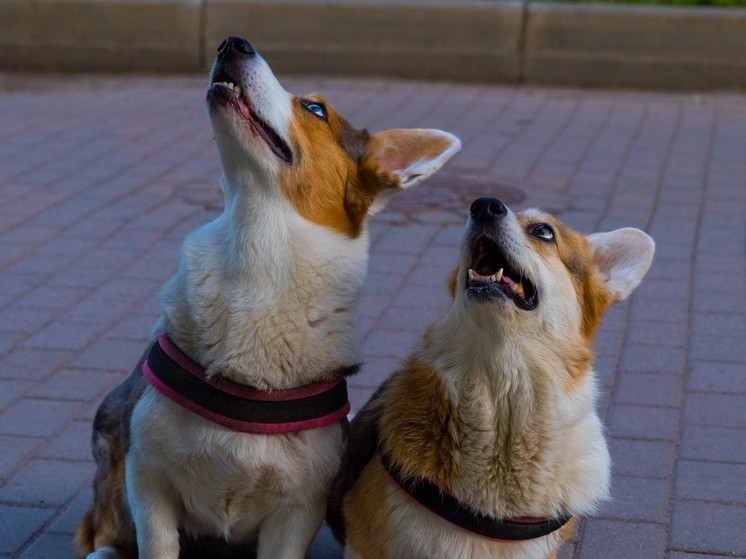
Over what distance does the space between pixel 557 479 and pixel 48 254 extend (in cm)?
458

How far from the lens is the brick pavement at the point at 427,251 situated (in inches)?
183

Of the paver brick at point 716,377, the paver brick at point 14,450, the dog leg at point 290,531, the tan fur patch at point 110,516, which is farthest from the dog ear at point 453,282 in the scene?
the paver brick at point 716,377

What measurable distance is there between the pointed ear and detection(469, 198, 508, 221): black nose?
1.88 ft

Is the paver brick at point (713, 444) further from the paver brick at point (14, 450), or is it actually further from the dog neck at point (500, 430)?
the paver brick at point (14, 450)

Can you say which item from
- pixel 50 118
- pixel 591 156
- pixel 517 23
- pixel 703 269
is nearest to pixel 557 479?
pixel 703 269

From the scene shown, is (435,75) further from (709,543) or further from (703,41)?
(709,543)

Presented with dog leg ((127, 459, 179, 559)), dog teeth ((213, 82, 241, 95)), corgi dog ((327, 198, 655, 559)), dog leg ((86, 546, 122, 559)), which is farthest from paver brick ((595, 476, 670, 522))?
dog teeth ((213, 82, 241, 95))

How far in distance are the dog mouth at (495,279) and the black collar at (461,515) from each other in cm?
58

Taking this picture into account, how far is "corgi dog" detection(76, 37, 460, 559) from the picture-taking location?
357 cm

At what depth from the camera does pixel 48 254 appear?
7207 millimetres

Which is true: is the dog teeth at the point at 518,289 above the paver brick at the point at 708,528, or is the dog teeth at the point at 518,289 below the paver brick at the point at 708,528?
above

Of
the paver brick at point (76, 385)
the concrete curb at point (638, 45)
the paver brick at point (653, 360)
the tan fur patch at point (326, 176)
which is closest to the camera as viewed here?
the tan fur patch at point (326, 176)

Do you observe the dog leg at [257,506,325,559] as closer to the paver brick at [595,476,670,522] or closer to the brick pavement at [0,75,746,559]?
the brick pavement at [0,75,746,559]

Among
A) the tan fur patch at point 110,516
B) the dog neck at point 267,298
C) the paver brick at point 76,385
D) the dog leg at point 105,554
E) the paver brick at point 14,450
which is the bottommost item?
the paver brick at point 76,385
